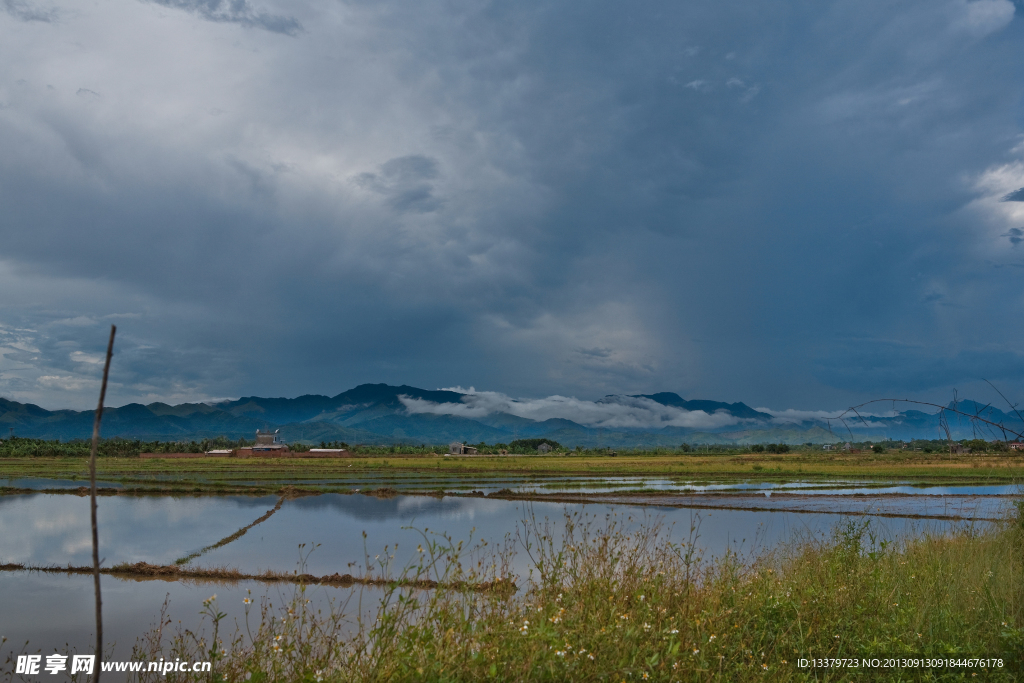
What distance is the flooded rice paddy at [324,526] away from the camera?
13250mm

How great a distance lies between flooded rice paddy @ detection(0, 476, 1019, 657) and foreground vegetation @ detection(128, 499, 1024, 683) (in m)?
0.82

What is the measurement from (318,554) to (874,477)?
49497 millimetres

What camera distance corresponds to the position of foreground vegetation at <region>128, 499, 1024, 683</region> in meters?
4.68

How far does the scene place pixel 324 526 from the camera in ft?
80.8

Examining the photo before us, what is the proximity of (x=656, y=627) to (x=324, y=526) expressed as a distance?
71.6 feet

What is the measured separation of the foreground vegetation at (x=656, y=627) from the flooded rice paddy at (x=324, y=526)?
820mm

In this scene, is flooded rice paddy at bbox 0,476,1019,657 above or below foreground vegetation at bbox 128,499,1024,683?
below

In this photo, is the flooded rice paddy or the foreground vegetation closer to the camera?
the foreground vegetation

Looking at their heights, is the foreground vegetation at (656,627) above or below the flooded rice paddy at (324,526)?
above

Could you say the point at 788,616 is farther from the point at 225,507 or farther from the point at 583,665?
the point at 225,507

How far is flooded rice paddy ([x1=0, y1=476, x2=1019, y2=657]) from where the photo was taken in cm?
1325

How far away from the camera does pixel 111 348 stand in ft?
9.43

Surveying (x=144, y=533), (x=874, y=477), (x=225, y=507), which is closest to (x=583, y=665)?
(x=144, y=533)

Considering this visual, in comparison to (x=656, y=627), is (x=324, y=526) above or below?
below
